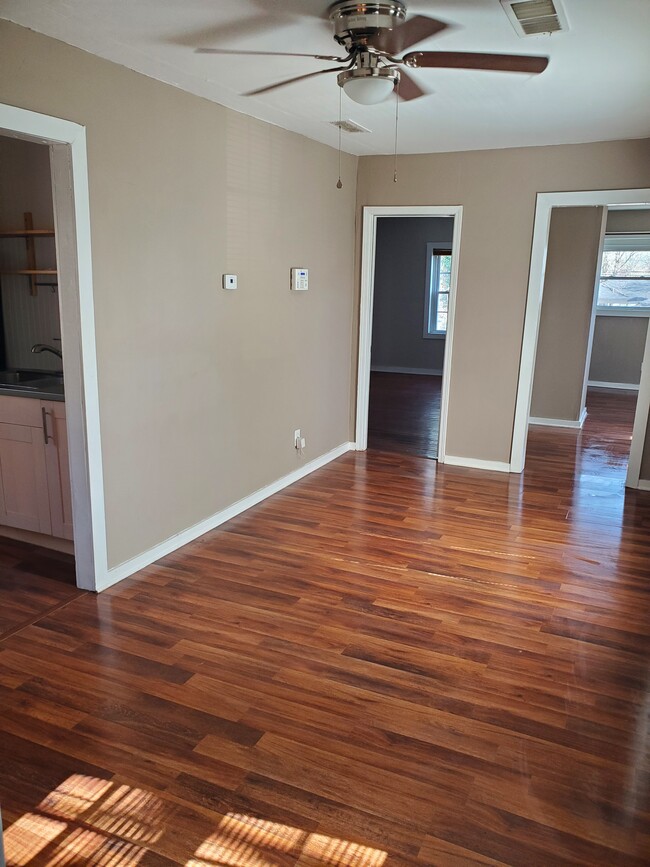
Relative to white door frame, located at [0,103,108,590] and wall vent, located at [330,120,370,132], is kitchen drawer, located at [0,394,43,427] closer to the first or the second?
white door frame, located at [0,103,108,590]

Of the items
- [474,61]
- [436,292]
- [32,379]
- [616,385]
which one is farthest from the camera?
[436,292]

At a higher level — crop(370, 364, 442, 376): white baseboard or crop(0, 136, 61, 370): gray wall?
crop(0, 136, 61, 370): gray wall

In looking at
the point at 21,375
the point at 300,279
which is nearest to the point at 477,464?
the point at 300,279

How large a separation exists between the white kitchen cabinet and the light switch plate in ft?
3.84

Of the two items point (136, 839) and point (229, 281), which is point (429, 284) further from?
point (136, 839)

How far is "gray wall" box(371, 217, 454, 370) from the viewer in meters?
10.1

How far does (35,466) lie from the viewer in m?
3.46

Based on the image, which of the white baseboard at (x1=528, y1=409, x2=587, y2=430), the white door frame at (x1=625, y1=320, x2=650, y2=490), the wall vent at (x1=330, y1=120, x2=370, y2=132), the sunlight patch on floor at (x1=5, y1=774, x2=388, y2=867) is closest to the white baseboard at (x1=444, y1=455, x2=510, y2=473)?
the white door frame at (x1=625, y1=320, x2=650, y2=490)

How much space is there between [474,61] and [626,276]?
7.86 metres

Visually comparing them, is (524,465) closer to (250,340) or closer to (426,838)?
(250,340)

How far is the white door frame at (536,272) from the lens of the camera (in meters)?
4.66

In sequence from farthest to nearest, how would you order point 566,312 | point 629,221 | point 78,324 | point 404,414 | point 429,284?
point 429,284 → point 629,221 → point 404,414 → point 566,312 → point 78,324

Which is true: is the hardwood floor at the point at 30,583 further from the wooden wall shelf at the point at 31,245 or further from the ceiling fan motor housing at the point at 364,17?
the ceiling fan motor housing at the point at 364,17

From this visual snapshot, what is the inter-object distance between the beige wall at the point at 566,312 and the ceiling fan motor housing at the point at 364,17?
4689mm
